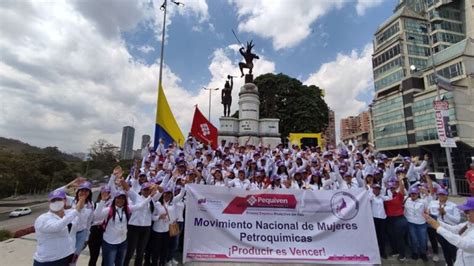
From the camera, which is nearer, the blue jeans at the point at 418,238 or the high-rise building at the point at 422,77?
the blue jeans at the point at 418,238

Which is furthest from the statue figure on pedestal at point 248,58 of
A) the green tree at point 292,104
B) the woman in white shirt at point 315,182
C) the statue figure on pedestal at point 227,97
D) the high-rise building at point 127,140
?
the high-rise building at point 127,140

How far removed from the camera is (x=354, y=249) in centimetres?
557

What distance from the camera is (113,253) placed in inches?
169

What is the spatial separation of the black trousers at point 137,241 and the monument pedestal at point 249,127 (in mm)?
19061

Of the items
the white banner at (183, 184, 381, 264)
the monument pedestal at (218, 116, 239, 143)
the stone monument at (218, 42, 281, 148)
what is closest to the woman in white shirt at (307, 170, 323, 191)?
the white banner at (183, 184, 381, 264)

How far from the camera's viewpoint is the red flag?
1341 centimetres

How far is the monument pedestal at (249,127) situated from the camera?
24.0 m

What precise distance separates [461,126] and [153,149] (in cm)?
4209

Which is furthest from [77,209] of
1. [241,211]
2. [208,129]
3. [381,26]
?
[381,26]

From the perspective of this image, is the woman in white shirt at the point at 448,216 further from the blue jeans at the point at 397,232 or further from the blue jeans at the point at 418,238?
the blue jeans at the point at 397,232

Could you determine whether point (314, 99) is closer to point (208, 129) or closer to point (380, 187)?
point (208, 129)

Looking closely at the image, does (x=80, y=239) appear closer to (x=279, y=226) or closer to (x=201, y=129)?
(x=279, y=226)

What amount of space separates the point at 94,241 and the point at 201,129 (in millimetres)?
9273

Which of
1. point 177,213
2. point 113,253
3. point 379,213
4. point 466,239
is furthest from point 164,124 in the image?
point 466,239
